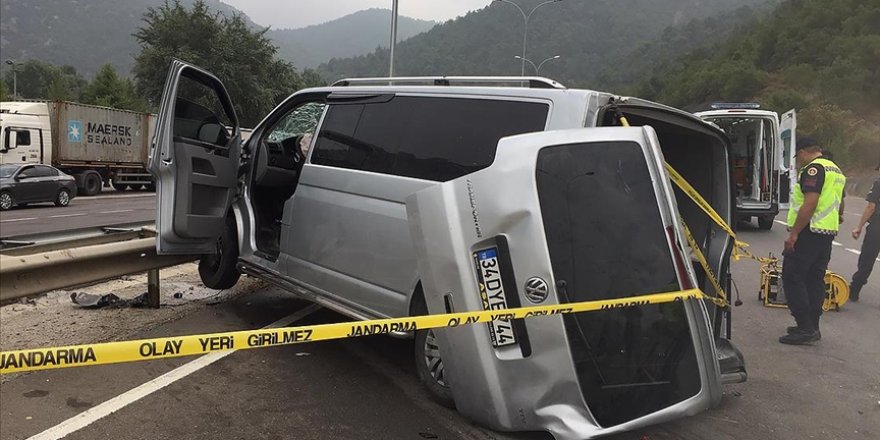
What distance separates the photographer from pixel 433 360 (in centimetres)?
357

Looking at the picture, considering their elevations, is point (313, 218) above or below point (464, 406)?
above

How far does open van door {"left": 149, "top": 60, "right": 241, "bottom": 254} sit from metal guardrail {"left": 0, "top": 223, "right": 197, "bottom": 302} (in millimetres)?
330

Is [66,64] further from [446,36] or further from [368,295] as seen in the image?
[368,295]

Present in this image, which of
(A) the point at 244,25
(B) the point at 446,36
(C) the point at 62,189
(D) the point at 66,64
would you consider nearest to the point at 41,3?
(D) the point at 66,64

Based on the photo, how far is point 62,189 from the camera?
19359mm

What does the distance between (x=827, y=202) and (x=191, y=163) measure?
5433mm

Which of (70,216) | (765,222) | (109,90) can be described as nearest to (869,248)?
(765,222)

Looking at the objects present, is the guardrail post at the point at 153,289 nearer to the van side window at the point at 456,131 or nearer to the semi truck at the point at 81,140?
the van side window at the point at 456,131

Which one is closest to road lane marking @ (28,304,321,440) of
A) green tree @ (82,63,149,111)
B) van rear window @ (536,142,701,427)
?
van rear window @ (536,142,701,427)

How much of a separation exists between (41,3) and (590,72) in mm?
96230

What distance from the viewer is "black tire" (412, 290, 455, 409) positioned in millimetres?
3533

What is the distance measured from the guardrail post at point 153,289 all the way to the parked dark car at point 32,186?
1557 centimetres

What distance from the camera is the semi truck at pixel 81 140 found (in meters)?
20.9

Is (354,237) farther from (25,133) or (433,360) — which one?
(25,133)
